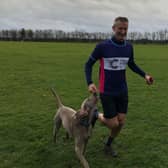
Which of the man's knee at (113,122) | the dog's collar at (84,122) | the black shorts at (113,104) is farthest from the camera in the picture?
the man's knee at (113,122)

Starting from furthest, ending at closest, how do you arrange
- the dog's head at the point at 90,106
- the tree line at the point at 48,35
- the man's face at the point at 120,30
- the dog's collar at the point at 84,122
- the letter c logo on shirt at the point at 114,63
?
the tree line at the point at 48,35 → the letter c logo on shirt at the point at 114,63 → the man's face at the point at 120,30 → the dog's collar at the point at 84,122 → the dog's head at the point at 90,106

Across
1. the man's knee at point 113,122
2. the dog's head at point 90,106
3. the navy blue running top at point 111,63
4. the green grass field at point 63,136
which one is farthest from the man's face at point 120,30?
the green grass field at point 63,136

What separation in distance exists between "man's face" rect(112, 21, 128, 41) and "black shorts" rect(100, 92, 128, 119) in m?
1.00

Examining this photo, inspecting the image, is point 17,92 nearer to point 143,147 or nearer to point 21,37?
point 143,147

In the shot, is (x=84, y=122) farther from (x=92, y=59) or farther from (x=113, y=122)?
(x=92, y=59)

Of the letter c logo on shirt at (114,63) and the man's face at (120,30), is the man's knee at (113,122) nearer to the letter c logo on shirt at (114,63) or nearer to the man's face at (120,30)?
the letter c logo on shirt at (114,63)

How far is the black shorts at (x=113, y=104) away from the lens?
5.45m

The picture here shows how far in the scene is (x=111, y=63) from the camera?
209 inches

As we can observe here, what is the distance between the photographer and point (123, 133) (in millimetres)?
7180

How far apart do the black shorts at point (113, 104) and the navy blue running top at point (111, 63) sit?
9 cm

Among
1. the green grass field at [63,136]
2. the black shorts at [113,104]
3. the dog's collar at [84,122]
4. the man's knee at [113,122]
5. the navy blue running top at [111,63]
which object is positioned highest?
the navy blue running top at [111,63]

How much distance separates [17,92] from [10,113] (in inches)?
136

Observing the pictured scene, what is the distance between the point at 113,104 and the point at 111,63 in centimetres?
74

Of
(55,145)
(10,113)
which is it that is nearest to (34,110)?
(10,113)
